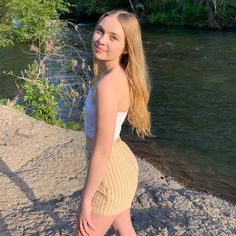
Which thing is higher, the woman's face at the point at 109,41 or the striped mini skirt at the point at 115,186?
the woman's face at the point at 109,41

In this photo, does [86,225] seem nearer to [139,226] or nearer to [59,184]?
[139,226]

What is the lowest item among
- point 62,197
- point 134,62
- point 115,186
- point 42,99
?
point 42,99

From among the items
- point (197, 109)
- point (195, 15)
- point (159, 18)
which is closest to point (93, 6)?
point (159, 18)

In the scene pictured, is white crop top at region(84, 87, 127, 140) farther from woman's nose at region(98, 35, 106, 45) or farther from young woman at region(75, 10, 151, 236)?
woman's nose at region(98, 35, 106, 45)

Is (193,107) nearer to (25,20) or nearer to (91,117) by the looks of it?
(25,20)

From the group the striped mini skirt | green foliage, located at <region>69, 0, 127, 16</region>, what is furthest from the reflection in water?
green foliage, located at <region>69, 0, 127, 16</region>

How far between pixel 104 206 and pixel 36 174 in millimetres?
3835

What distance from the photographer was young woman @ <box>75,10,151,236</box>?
2404mm

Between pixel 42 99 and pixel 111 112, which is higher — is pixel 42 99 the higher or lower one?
the lower one

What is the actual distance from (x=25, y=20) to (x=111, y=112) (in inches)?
488

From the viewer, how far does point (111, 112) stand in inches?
93.3

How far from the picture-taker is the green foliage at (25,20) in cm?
1400

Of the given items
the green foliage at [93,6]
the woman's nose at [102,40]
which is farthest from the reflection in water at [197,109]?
the green foliage at [93,6]

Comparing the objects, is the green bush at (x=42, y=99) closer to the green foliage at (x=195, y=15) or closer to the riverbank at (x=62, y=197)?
the riverbank at (x=62, y=197)
